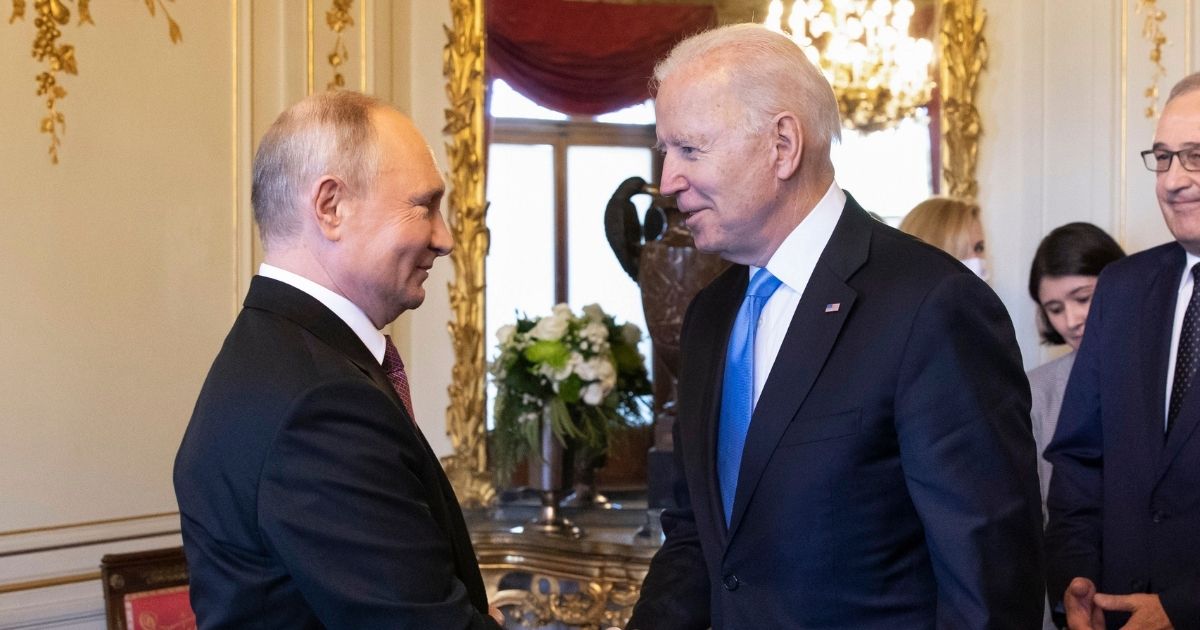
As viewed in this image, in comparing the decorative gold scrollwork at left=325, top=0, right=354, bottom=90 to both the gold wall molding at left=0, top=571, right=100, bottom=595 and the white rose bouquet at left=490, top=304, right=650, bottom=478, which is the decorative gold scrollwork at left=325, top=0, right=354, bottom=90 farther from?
the gold wall molding at left=0, top=571, right=100, bottom=595

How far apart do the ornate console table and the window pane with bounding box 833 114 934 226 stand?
1.44m

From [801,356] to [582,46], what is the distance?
2877 millimetres

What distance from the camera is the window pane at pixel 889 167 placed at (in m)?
4.69

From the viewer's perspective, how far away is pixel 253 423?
1673mm

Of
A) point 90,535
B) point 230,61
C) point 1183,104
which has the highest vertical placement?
point 230,61

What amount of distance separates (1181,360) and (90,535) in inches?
120

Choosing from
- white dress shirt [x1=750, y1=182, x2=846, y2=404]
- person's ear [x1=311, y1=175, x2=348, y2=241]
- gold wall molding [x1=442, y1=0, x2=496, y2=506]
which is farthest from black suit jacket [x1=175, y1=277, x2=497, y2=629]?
gold wall molding [x1=442, y1=0, x2=496, y2=506]

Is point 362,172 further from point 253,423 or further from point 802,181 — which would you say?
point 802,181

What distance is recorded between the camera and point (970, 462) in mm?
1841

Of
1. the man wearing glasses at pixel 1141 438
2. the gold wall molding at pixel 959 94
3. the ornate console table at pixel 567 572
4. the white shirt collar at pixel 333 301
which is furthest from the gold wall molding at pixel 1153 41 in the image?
the white shirt collar at pixel 333 301

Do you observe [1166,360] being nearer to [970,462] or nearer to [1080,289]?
[1080,289]

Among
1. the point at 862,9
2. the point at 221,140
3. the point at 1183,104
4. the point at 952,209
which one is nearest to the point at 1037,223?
the point at 952,209

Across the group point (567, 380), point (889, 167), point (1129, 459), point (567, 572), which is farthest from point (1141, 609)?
point (889, 167)

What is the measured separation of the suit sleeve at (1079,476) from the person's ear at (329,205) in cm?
172
